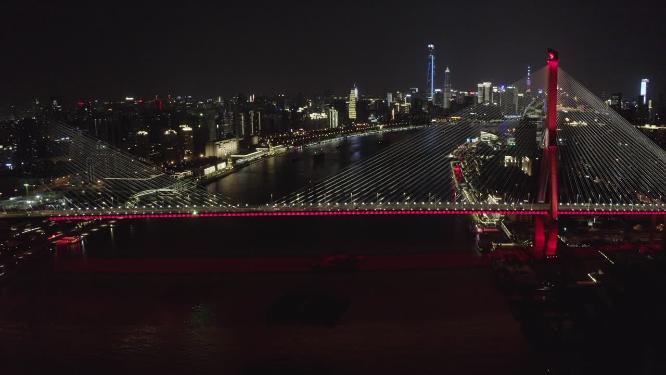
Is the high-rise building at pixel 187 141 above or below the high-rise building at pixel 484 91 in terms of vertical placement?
below

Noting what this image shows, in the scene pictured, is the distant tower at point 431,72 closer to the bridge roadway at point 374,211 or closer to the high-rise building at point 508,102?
the high-rise building at point 508,102

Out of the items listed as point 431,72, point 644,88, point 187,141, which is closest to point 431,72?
point 431,72

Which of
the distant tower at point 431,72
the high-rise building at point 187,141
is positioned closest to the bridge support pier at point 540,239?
the high-rise building at point 187,141

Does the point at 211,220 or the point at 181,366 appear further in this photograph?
the point at 211,220

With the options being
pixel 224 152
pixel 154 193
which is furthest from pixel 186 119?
pixel 154 193

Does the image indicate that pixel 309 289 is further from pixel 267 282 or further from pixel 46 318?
pixel 46 318

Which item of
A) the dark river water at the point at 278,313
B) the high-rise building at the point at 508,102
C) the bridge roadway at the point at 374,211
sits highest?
the high-rise building at the point at 508,102

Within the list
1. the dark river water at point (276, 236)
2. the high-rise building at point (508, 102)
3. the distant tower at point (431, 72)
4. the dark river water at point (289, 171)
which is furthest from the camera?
the distant tower at point (431, 72)

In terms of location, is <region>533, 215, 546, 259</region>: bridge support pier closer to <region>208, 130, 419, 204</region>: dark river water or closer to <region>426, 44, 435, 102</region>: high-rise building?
<region>208, 130, 419, 204</region>: dark river water
